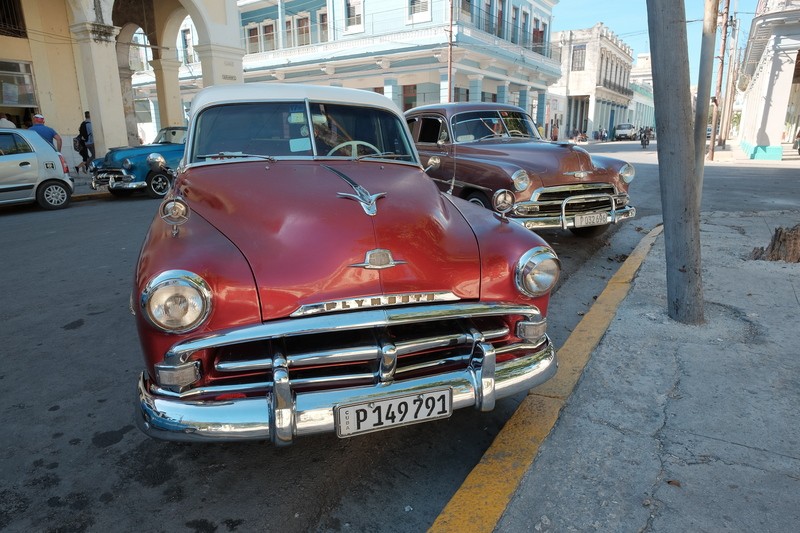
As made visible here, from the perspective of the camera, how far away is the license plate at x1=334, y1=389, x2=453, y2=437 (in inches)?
74.2

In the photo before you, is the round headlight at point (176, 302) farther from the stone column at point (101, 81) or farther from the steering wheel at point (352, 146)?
the stone column at point (101, 81)

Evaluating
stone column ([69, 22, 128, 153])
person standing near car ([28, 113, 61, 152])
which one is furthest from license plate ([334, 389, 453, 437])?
stone column ([69, 22, 128, 153])

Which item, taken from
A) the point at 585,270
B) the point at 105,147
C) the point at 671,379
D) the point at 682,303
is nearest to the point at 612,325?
→ the point at 682,303

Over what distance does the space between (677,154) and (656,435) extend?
1863mm

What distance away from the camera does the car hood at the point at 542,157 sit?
567cm

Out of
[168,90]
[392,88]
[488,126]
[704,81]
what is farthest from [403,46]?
[704,81]

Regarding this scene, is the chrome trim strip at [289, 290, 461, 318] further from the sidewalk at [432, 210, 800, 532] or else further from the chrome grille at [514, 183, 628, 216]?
the chrome grille at [514, 183, 628, 216]

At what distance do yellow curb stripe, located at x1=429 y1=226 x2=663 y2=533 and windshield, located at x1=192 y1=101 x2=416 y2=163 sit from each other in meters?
1.68

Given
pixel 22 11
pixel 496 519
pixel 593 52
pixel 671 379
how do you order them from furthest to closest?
pixel 593 52
pixel 22 11
pixel 671 379
pixel 496 519

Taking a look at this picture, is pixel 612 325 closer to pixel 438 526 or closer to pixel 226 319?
pixel 438 526

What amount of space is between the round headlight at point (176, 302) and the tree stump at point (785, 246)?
4.97 meters

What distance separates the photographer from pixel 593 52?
1718 inches

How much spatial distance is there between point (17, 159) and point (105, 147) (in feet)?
12.9

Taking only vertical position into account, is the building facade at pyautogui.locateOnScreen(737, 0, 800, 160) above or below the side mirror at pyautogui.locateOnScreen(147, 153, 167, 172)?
above
